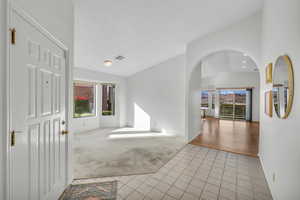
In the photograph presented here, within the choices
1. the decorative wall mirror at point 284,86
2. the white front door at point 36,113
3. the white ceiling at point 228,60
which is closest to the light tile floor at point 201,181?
the white front door at point 36,113

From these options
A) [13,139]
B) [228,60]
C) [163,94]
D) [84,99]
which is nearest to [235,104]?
[228,60]

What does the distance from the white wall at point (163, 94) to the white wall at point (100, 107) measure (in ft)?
1.60

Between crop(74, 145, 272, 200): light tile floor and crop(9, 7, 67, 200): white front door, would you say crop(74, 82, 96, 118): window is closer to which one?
crop(9, 7, 67, 200): white front door

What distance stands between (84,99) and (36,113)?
448 centimetres

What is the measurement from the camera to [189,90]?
14.0ft

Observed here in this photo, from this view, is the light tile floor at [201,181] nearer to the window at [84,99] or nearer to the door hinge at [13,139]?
the door hinge at [13,139]

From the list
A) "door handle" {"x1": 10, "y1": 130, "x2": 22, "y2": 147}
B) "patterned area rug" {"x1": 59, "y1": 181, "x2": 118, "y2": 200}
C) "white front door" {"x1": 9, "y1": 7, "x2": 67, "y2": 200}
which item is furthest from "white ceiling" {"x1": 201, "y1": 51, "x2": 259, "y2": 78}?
"door handle" {"x1": 10, "y1": 130, "x2": 22, "y2": 147}

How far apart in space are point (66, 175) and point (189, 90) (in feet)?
12.1

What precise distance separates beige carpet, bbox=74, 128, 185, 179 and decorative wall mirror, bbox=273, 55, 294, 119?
2174 millimetres

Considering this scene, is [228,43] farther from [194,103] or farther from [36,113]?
[36,113]

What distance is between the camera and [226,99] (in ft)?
31.1

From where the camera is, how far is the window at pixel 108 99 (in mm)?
6109

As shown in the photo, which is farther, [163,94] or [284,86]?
[163,94]

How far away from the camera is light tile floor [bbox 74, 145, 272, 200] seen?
1.91 metres
